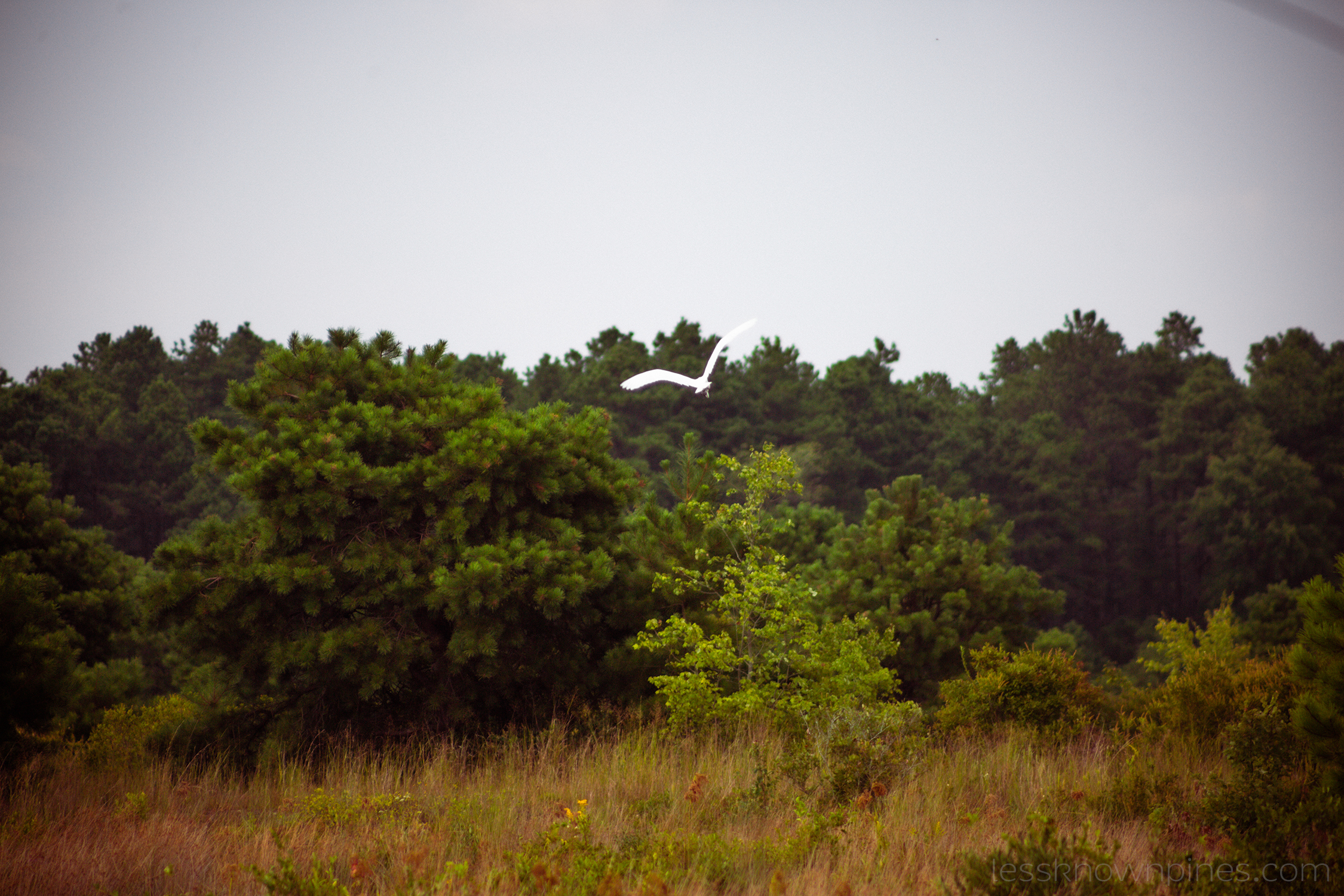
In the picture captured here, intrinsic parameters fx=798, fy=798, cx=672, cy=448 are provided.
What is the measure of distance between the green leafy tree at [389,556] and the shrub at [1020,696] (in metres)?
3.38

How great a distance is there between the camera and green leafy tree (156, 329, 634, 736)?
275 inches

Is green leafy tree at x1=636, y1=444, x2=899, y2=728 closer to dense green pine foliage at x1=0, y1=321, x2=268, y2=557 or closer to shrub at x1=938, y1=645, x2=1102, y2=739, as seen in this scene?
shrub at x1=938, y1=645, x2=1102, y2=739

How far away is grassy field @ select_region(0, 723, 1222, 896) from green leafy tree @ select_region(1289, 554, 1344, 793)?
30.6 inches

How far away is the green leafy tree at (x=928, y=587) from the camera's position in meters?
13.2

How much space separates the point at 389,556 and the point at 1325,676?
6620 millimetres

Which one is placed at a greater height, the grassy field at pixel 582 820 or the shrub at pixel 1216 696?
the shrub at pixel 1216 696

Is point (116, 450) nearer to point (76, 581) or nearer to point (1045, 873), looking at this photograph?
point (76, 581)

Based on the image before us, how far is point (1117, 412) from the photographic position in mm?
39469

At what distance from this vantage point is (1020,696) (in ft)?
23.6

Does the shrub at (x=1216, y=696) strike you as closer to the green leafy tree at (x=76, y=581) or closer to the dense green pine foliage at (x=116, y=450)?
the green leafy tree at (x=76, y=581)

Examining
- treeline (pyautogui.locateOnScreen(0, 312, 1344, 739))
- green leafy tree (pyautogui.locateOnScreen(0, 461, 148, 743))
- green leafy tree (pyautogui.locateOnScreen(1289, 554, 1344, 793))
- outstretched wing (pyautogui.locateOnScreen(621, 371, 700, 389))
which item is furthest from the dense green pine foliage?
green leafy tree (pyautogui.locateOnScreen(1289, 554, 1344, 793))

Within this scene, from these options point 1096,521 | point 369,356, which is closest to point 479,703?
point 369,356

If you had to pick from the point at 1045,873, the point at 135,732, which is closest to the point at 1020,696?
the point at 1045,873

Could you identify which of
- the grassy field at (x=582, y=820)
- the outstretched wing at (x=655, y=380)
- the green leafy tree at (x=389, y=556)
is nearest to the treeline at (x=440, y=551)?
the green leafy tree at (x=389, y=556)
